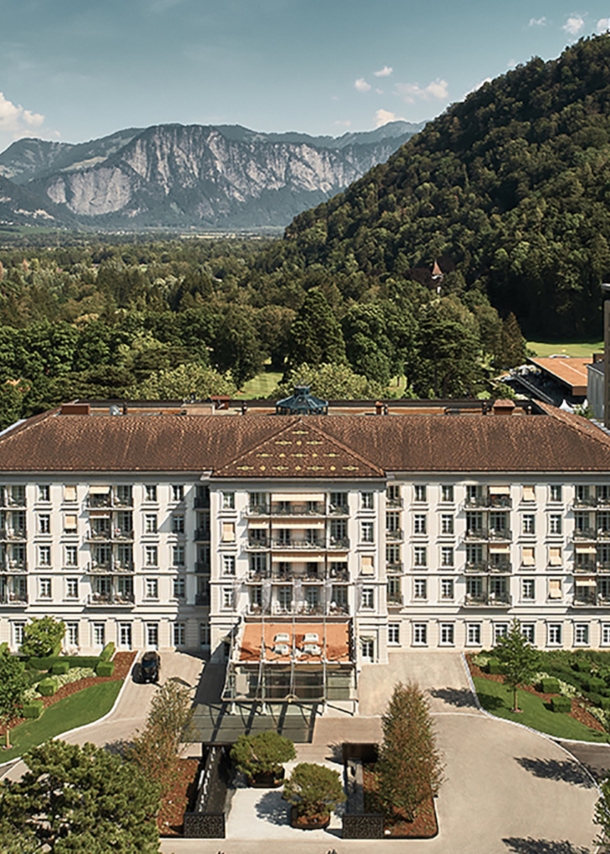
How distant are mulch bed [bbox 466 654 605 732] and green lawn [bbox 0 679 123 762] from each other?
21.4 metres

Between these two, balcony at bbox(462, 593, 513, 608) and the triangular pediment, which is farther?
balcony at bbox(462, 593, 513, 608)

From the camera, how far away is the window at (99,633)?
6594cm

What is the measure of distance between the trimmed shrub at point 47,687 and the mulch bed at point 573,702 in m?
24.8

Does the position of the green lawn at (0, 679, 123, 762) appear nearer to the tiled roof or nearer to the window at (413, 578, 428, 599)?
the tiled roof

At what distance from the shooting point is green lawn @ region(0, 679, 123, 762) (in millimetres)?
54594

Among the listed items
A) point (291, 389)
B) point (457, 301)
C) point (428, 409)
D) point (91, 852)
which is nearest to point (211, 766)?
point (91, 852)

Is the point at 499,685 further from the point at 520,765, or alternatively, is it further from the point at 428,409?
the point at 428,409

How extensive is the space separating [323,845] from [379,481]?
75.8ft

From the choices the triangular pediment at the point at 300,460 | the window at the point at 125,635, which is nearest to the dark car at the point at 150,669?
the window at the point at 125,635

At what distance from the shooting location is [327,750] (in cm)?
5325

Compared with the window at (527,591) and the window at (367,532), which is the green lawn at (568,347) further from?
the window at (367,532)

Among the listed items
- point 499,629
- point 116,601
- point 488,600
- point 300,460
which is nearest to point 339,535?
point 300,460

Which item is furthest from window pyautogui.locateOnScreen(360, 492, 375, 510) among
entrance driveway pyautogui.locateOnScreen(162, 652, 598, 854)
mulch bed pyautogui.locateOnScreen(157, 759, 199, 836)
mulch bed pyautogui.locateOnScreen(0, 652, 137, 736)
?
mulch bed pyautogui.locateOnScreen(157, 759, 199, 836)

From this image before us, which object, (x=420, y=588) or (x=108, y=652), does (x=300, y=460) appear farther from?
(x=108, y=652)
